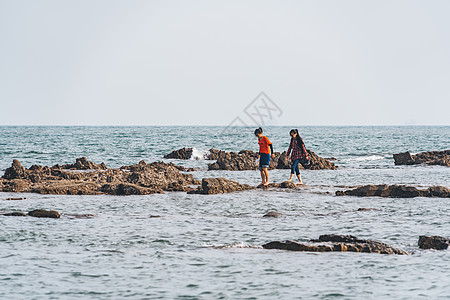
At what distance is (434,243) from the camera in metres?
8.92

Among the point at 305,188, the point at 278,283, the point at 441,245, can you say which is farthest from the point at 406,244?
the point at 305,188

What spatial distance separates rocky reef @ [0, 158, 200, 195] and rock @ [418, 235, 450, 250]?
1004cm

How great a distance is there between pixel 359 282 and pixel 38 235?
5970 mm

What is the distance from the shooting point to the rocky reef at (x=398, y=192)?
1572cm

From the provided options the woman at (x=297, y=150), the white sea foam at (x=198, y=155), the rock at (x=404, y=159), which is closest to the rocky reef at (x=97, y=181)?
the woman at (x=297, y=150)

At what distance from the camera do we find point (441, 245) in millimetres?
8852

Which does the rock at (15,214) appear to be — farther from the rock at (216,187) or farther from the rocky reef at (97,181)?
the rock at (216,187)

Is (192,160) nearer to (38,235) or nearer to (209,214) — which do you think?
(209,214)

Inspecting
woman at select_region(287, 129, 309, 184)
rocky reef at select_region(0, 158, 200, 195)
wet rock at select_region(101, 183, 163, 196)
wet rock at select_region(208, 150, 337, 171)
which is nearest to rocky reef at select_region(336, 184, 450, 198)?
woman at select_region(287, 129, 309, 184)

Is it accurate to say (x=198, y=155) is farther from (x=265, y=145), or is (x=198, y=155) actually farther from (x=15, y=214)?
(x=15, y=214)

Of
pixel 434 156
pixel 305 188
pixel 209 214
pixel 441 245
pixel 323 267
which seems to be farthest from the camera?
pixel 434 156

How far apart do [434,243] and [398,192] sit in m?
7.28

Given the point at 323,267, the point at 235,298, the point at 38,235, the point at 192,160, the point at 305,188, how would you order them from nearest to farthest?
the point at 235,298 → the point at 323,267 → the point at 38,235 → the point at 305,188 → the point at 192,160

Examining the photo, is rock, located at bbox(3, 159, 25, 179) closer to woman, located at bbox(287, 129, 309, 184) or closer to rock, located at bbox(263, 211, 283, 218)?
woman, located at bbox(287, 129, 309, 184)
